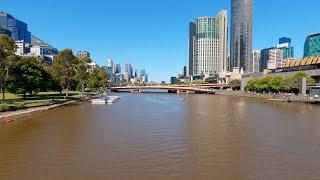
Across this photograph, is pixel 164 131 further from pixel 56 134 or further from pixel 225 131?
pixel 56 134

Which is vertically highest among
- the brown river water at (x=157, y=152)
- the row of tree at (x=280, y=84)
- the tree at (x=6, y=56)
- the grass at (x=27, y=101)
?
the tree at (x=6, y=56)

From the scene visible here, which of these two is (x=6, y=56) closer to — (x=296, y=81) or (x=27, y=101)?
(x=27, y=101)

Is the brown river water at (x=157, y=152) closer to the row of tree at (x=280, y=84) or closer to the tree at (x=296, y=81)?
the tree at (x=296, y=81)

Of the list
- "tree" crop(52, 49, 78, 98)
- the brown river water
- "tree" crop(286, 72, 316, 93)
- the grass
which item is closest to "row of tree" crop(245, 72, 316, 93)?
"tree" crop(286, 72, 316, 93)

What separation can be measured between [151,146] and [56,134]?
40.6ft

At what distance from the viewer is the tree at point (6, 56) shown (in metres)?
68.9

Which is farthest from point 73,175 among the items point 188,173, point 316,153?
point 316,153

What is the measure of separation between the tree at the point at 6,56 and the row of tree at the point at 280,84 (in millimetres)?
99354

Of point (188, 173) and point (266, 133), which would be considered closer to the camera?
point (188, 173)

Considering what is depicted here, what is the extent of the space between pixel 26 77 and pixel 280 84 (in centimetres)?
9635

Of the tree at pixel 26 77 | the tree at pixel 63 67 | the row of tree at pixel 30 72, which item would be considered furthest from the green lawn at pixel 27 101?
the tree at pixel 63 67

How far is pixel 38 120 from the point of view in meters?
54.2

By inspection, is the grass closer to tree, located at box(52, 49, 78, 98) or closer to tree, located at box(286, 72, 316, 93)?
tree, located at box(52, 49, 78, 98)

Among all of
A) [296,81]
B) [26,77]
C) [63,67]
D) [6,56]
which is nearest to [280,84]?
[296,81]
